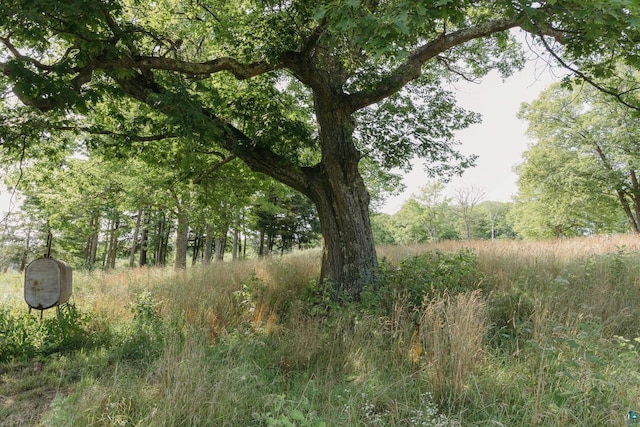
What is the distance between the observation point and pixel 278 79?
759cm

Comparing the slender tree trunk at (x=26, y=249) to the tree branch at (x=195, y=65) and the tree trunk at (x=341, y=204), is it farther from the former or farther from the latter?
the tree trunk at (x=341, y=204)

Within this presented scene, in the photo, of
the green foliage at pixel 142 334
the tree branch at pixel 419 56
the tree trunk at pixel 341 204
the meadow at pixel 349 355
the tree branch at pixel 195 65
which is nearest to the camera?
the meadow at pixel 349 355

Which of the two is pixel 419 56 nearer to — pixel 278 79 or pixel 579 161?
pixel 278 79

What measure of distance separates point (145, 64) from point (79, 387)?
14.7 ft

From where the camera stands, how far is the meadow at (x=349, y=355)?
249 cm

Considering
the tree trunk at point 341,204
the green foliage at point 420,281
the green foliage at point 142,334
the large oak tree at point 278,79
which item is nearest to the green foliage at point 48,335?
the green foliage at point 142,334

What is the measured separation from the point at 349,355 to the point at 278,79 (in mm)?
6212

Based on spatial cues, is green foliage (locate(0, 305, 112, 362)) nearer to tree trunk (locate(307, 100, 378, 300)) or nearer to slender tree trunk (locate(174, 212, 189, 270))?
tree trunk (locate(307, 100, 378, 300))

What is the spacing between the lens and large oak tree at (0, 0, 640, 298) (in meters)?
4.40

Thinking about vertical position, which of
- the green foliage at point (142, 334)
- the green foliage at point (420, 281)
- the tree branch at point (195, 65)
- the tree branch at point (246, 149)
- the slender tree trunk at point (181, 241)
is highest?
the tree branch at point (195, 65)

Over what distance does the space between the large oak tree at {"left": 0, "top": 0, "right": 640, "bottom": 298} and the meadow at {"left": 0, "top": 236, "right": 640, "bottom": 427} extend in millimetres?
1937

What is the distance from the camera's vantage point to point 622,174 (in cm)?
1773

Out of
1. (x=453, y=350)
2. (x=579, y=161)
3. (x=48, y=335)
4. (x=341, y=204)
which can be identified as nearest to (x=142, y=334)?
(x=48, y=335)

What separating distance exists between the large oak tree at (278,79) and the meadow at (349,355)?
1.94 m
